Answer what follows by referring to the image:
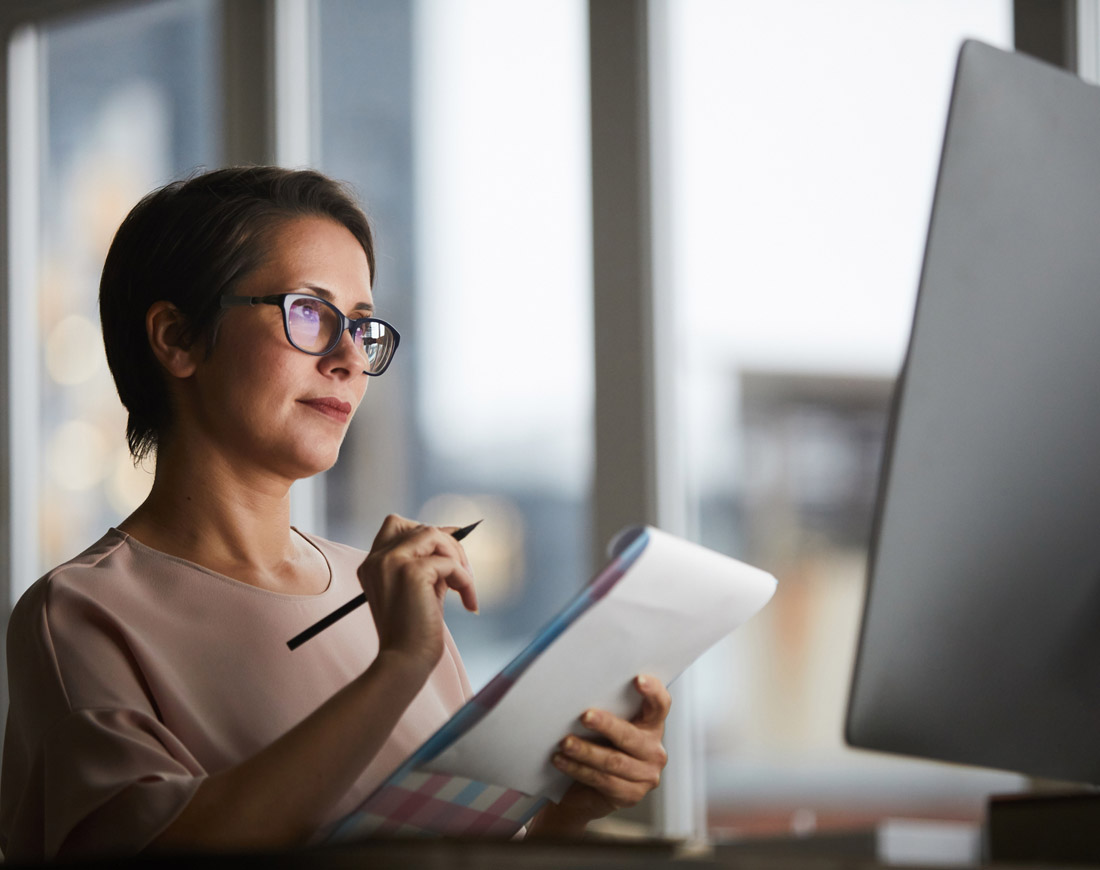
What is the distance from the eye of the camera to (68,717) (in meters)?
0.85

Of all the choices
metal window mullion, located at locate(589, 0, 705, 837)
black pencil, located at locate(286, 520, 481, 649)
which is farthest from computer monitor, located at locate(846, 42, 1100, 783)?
metal window mullion, located at locate(589, 0, 705, 837)

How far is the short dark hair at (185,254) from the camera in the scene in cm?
107

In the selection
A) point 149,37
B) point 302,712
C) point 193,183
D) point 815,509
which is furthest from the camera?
point 149,37

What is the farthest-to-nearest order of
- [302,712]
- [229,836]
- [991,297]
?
1. [302,712]
2. [229,836]
3. [991,297]

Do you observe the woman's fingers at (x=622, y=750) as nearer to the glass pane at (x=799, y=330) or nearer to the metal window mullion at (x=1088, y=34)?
the glass pane at (x=799, y=330)

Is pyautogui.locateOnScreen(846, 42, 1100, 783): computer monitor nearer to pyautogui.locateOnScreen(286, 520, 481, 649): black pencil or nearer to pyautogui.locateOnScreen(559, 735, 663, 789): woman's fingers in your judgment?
pyautogui.locateOnScreen(559, 735, 663, 789): woman's fingers

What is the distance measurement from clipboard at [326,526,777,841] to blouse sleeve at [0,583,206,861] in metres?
0.14

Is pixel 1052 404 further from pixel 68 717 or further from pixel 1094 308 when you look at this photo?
pixel 68 717

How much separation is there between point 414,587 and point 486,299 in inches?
85.3

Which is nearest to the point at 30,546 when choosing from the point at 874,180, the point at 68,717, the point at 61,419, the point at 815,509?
the point at 61,419

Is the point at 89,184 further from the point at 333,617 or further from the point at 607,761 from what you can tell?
the point at 607,761

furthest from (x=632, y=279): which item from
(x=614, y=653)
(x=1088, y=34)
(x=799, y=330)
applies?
(x=614, y=653)

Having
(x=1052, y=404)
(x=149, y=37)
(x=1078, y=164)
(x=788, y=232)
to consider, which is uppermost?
(x=149, y=37)

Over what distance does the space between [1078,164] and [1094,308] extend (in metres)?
0.09
